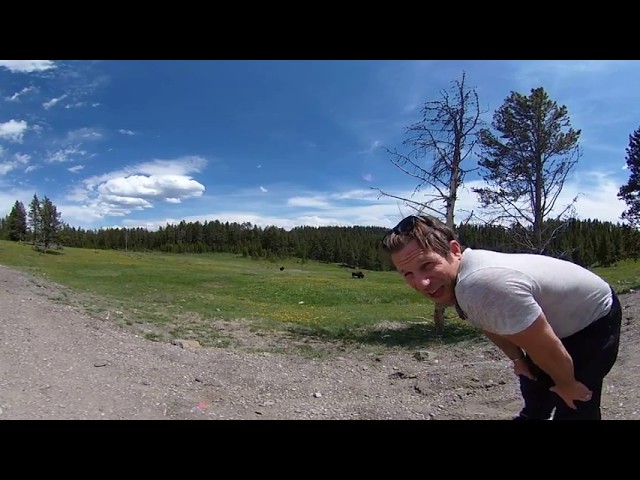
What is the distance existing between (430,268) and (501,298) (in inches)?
13.0

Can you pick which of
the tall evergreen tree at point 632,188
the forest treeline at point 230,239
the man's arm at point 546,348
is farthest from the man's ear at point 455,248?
the forest treeline at point 230,239

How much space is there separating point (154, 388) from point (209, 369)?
1720 mm

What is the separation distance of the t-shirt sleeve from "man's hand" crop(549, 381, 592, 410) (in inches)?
21.8

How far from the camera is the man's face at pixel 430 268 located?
77.0 inches

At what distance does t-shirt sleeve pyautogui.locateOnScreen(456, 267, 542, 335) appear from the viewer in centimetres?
175

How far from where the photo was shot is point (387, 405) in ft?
21.7

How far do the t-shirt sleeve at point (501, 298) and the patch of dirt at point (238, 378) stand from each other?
174 inches

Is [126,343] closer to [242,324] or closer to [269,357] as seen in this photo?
[269,357]

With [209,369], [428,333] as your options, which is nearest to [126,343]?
[209,369]

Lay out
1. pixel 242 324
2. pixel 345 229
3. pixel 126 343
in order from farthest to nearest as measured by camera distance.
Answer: pixel 345 229 → pixel 242 324 → pixel 126 343

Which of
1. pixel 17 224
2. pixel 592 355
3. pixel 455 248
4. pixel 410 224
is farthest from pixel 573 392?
pixel 17 224

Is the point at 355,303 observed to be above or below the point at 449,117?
below

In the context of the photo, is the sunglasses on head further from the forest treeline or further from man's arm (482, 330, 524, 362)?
the forest treeline

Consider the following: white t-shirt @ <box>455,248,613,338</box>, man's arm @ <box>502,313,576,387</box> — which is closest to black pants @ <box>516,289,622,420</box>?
white t-shirt @ <box>455,248,613,338</box>
